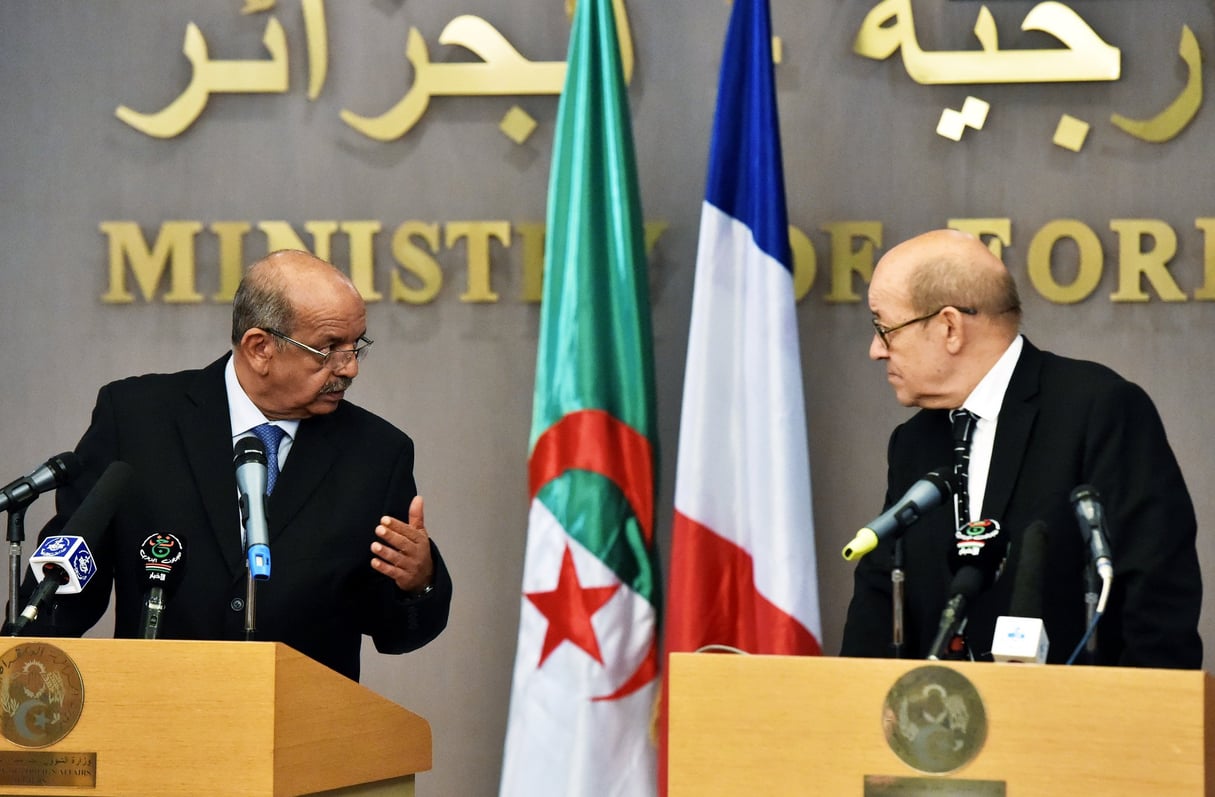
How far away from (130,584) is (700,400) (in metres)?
1.65

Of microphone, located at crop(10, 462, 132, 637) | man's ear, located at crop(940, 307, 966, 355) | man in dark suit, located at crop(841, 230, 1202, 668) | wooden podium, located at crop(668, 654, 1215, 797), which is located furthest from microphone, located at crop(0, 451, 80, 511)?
man's ear, located at crop(940, 307, 966, 355)

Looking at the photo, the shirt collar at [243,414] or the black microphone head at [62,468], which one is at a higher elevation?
the shirt collar at [243,414]

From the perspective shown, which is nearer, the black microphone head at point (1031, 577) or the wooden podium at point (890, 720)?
the wooden podium at point (890, 720)

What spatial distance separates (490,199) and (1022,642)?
118 inches

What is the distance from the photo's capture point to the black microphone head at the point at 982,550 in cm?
246

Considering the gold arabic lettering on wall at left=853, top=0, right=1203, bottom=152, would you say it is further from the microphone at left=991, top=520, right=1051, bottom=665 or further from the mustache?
the microphone at left=991, top=520, right=1051, bottom=665

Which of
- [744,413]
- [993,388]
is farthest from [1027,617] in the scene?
[744,413]

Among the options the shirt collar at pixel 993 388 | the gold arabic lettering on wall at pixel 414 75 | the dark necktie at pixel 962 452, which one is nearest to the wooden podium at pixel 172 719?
the dark necktie at pixel 962 452

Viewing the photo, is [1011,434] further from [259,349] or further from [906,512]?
[259,349]

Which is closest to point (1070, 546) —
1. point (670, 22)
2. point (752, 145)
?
point (752, 145)

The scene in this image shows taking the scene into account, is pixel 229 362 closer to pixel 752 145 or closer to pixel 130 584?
pixel 130 584

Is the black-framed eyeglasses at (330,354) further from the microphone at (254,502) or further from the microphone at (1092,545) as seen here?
the microphone at (1092,545)

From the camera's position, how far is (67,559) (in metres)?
2.59

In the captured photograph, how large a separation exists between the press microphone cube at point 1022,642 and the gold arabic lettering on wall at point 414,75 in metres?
2.94
